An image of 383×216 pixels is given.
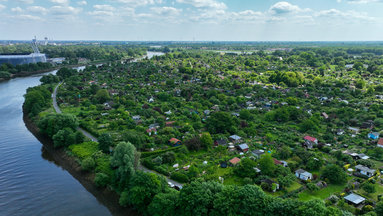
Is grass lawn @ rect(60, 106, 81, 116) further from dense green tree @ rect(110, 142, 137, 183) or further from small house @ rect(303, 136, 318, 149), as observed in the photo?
small house @ rect(303, 136, 318, 149)

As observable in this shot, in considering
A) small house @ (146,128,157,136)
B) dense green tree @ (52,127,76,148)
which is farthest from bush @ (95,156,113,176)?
small house @ (146,128,157,136)

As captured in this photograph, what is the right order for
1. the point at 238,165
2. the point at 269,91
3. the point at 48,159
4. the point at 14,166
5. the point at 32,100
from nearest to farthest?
the point at 238,165, the point at 14,166, the point at 48,159, the point at 32,100, the point at 269,91

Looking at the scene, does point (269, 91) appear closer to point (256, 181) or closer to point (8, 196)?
point (256, 181)

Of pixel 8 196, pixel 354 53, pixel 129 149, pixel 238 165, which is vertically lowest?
pixel 8 196

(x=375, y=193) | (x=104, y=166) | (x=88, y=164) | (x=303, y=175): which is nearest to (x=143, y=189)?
Answer: (x=104, y=166)

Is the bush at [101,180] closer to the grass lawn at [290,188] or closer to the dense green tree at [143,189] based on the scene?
the dense green tree at [143,189]

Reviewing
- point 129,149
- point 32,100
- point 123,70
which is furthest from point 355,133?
point 123,70

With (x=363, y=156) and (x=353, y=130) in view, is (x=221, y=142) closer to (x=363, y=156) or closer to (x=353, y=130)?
(x=363, y=156)
